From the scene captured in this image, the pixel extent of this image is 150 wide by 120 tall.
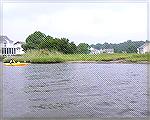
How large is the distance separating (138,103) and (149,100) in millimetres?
537

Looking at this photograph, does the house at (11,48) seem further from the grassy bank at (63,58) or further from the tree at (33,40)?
the grassy bank at (63,58)

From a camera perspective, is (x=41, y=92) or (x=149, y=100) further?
(x=41, y=92)

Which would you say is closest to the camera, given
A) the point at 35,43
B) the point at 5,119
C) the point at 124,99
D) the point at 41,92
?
the point at 5,119

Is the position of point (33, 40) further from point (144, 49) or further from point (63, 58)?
point (144, 49)

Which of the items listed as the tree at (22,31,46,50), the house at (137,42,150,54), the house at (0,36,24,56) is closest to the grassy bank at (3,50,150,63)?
the house at (137,42,150,54)

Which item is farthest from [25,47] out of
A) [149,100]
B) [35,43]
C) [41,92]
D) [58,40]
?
[149,100]

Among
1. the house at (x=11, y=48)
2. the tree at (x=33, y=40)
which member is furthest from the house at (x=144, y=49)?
the house at (x=11, y=48)

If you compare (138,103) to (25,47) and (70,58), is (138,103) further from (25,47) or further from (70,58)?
(25,47)

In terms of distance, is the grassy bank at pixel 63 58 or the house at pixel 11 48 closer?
the grassy bank at pixel 63 58

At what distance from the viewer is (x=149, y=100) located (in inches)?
428

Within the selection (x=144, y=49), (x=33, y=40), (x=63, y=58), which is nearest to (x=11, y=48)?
(x=33, y=40)

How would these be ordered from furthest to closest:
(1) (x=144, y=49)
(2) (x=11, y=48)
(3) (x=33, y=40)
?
(2) (x=11, y=48), (3) (x=33, y=40), (1) (x=144, y=49)

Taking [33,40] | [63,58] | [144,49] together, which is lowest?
[63,58]

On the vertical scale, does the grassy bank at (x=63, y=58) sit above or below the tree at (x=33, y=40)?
below
